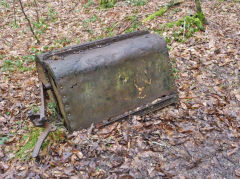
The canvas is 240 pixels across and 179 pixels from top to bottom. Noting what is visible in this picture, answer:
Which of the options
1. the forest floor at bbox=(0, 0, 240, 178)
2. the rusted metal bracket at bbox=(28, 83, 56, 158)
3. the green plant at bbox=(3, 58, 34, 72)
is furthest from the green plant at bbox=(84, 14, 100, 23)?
the rusted metal bracket at bbox=(28, 83, 56, 158)

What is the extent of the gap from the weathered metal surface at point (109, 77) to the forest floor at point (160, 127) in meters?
0.29

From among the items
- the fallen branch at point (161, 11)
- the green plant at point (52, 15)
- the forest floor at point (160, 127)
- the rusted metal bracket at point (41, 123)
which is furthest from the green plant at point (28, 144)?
the green plant at point (52, 15)

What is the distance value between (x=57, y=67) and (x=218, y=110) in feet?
9.29

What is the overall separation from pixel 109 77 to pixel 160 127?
3.97 ft

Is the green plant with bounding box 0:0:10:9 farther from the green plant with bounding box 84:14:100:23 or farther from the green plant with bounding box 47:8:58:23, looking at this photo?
the green plant with bounding box 84:14:100:23

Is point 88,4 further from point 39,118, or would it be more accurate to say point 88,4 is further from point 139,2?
point 39,118

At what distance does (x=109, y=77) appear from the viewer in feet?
11.5

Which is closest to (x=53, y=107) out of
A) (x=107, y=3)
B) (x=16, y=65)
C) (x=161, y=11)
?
(x=16, y=65)

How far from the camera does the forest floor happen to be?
10.6 feet

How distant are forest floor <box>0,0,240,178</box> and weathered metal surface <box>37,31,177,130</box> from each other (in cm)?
29

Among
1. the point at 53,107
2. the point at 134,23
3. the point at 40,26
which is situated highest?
the point at 40,26

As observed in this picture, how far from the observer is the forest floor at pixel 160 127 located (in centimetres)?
324

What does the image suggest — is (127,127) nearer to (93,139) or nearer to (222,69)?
(93,139)

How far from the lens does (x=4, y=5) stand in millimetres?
10539
